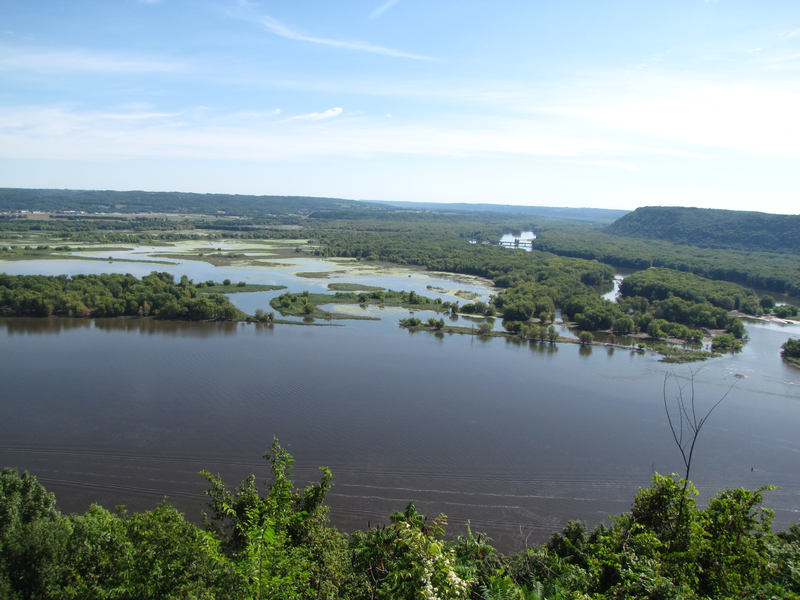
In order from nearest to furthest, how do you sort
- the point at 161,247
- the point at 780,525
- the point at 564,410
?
1. the point at 780,525
2. the point at 564,410
3. the point at 161,247

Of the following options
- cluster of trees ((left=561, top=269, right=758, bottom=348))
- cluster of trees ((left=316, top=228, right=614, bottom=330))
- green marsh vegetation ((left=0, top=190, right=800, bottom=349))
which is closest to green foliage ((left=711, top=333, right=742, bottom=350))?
green marsh vegetation ((left=0, top=190, right=800, bottom=349))

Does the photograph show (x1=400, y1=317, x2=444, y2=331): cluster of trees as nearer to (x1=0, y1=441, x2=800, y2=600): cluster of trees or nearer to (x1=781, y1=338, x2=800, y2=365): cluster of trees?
(x1=781, y1=338, x2=800, y2=365): cluster of trees

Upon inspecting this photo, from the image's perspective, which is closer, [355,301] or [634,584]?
[634,584]

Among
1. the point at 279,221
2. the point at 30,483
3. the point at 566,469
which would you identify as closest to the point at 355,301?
the point at 566,469

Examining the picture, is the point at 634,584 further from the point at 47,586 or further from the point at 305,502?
the point at 47,586

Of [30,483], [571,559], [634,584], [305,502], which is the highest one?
[634,584]

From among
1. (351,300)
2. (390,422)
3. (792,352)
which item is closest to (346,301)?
(351,300)

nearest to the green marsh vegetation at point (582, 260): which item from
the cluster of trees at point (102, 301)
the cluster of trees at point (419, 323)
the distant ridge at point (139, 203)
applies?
the distant ridge at point (139, 203)

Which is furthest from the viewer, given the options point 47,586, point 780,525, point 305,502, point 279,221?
point 279,221
